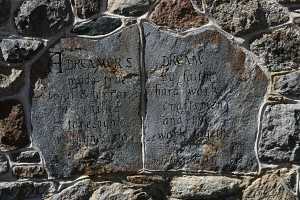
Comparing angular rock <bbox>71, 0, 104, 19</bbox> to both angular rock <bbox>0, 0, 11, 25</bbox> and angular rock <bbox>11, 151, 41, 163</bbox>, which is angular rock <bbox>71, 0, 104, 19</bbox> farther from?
angular rock <bbox>11, 151, 41, 163</bbox>

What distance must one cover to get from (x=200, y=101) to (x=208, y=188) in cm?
48

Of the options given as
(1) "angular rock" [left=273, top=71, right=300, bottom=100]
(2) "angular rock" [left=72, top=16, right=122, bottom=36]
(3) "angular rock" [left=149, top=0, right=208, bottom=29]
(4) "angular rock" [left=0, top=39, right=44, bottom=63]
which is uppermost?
(3) "angular rock" [left=149, top=0, right=208, bottom=29]

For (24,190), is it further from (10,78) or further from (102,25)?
(102,25)

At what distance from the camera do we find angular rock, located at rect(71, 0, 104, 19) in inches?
141

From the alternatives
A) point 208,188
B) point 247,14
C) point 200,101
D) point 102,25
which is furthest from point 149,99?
point 247,14

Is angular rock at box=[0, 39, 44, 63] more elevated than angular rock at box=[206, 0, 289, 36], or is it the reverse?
angular rock at box=[206, 0, 289, 36]

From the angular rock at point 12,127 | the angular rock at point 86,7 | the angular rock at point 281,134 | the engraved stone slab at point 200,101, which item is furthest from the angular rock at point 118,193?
the angular rock at point 86,7

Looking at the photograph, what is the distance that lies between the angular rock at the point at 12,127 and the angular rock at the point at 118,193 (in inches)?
19.4

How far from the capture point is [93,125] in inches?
144

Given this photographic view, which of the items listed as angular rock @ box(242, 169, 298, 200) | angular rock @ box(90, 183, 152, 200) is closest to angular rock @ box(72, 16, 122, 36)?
angular rock @ box(90, 183, 152, 200)

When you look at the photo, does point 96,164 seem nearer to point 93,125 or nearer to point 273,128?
point 93,125

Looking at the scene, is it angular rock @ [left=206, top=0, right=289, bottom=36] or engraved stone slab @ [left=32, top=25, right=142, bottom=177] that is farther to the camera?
engraved stone slab @ [left=32, top=25, right=142, bottom=177]

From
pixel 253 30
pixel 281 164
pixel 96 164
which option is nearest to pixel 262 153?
pixel 281 164

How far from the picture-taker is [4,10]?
358 centimetres
